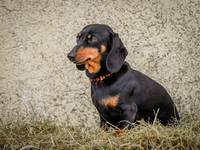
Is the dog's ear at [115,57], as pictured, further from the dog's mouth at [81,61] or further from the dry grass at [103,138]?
the dry grass at [103,138]

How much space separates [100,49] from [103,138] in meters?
0.64

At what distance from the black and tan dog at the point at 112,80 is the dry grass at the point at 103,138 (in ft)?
0.57

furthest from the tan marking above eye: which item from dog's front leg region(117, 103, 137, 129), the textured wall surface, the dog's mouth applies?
the textured wall surface

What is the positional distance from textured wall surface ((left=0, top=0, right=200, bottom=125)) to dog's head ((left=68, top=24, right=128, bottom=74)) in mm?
835

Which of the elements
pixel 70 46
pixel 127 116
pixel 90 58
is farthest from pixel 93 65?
pixel 70 46

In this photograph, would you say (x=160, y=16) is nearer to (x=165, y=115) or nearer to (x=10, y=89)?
(x=165, y=115)

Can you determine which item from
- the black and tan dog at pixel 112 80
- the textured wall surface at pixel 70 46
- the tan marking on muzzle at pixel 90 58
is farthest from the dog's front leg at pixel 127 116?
the textured wall surface at pixel 70 46

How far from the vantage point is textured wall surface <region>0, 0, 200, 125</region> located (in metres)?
4.21

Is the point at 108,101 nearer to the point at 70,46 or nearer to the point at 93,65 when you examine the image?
the point at 93,65

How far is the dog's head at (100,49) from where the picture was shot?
336 centimetres

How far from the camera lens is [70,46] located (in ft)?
14.2

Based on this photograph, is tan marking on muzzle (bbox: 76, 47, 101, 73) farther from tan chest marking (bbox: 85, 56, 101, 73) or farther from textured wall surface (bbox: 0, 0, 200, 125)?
textured wall surface (bbox: 0, 0, 200, 125)

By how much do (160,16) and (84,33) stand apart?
3.52 feet

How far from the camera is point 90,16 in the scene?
4.32 metres
